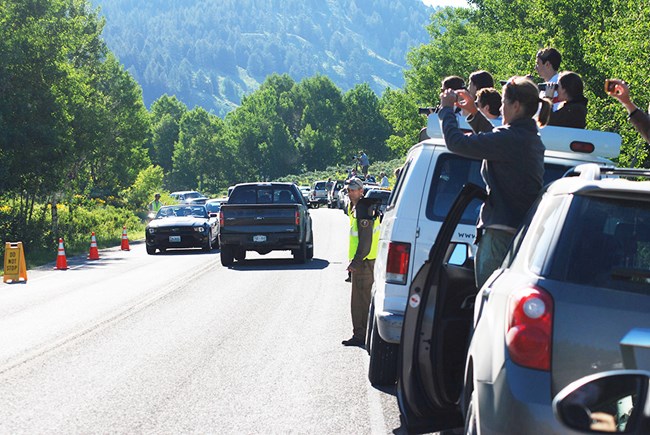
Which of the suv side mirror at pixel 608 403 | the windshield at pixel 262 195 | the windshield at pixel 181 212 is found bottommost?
the windshield at pixel 181 212

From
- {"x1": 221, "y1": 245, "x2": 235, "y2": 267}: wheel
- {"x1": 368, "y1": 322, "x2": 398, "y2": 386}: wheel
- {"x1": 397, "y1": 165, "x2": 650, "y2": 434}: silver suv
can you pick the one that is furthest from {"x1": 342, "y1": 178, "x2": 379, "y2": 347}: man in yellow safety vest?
{"x1": 221, "y1": 245, "x2": 235, "y2": 267}: wheel

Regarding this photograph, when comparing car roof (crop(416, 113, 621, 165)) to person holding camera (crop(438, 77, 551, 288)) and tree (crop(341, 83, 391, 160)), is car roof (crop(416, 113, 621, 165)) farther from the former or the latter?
tree (crop(341, 83, 391, 160))

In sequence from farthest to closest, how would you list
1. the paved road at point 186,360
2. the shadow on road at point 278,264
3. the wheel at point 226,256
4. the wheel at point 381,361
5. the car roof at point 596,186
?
the wheel at point 226,256 < the shadow on road at point 278,264 < the wheel at point 381,361 < the paved road at point 186,360 < the car roof at point 596,186

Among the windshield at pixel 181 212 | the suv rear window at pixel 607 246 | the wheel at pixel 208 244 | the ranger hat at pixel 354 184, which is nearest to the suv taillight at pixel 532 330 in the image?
the suv rear window at pixel 607 246

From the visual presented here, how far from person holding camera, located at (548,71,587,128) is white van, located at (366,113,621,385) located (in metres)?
0.77

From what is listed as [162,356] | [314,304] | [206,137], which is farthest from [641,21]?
[206,137]

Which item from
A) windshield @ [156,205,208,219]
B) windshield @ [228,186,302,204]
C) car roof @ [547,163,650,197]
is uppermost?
car roof @ [547,163,650,197]

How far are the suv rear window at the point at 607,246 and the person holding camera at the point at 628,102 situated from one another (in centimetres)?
313

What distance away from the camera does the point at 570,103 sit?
30.2ft

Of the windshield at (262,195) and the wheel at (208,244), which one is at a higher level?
the windshield at (262,195)

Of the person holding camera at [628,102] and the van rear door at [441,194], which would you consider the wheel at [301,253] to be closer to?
the van rear door at [441,194]

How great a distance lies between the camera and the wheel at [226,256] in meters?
24.8

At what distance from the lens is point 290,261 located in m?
26.0

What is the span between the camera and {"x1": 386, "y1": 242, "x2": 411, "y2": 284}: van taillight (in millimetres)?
8484
